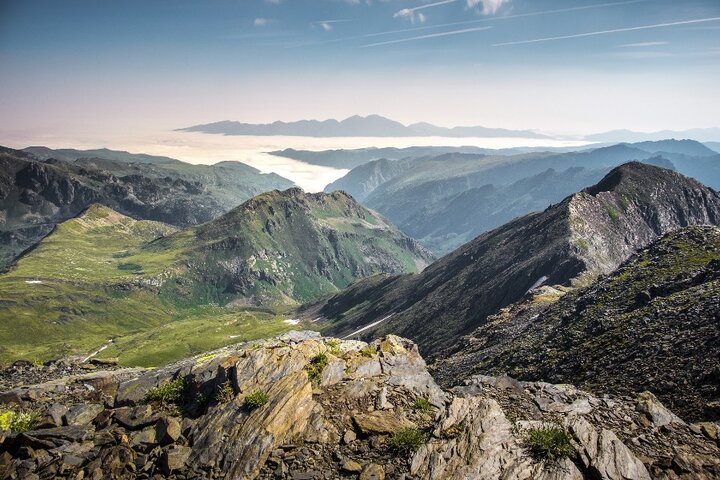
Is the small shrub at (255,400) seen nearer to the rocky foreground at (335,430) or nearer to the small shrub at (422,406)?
the rocky foreground at (335,430)

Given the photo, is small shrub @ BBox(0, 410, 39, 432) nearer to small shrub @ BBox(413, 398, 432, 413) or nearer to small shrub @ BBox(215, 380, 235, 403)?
small shrub @ BBox(215, 380, 235, 403)

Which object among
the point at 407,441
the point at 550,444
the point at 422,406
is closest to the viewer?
the point at 550,444

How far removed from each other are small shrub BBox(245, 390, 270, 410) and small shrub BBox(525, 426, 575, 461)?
1312cm

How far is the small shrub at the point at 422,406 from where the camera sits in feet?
77.6

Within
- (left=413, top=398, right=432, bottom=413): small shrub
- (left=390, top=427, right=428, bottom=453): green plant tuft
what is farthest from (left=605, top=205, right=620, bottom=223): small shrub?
(left=390, top=427, right=428, bottom=453): green plant tuft

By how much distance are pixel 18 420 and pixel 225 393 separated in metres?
11.5

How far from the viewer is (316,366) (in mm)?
26500

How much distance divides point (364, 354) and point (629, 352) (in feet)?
99.8

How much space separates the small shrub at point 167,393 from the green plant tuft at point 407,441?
43.4ft

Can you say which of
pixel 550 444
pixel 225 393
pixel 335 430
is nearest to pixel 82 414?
pixel 225 393

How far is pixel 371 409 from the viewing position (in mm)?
23438

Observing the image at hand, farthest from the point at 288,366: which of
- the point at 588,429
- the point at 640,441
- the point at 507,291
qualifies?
the point at 507,291

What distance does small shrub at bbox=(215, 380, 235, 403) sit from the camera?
24.1 metres

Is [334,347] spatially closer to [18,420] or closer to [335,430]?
[335,430]
